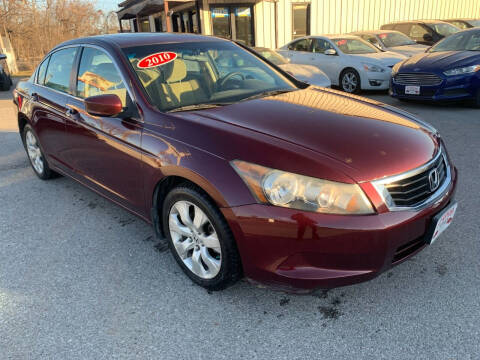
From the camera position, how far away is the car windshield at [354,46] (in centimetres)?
946

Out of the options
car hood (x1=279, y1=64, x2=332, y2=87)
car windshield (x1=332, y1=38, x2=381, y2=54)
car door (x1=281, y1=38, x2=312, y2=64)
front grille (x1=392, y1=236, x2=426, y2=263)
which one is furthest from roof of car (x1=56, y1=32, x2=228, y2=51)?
car door (x1=281, y1=38, x2=312, y2=64)

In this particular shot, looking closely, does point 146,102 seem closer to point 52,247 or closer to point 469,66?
point 52,247

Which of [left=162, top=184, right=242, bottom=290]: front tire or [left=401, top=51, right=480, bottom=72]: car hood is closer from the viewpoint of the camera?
[left=162, top=184, right=242, bottom=290]: front tire

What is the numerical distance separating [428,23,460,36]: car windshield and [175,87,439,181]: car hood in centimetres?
1125

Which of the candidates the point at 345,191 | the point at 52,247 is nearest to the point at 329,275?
the point at 345,191

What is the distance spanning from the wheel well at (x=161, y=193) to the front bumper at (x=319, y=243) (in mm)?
451

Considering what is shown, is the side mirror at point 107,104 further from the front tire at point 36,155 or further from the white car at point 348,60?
the white car at point 348,60

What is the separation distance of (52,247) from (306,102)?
228cm

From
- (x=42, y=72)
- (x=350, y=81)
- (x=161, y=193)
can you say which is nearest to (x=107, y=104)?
(x=161, y=193)

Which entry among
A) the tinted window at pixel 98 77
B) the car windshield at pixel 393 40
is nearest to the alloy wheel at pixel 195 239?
the tinted window at pixel 98 77

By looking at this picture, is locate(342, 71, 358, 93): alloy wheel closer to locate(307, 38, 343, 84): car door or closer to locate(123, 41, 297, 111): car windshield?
locate(307, 38, 343, 84): car door

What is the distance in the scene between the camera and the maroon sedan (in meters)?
1.97

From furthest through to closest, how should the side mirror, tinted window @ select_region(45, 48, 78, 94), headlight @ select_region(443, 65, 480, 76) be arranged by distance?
headlight @ select_region(443, 65, 480, 76)
tinted window @ select_region(45, 48, 78, 94)
the side mirror

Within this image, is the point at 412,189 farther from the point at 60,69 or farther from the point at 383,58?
the point at 383,58
